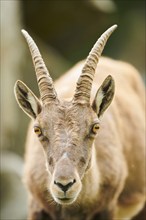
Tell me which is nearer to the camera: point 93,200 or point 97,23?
point 93,200

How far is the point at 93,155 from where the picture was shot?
9516mm

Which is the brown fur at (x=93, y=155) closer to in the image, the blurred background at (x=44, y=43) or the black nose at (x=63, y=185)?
the black nose at (x=63, y=185)

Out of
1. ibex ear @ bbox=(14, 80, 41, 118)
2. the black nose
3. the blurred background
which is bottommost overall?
the black nose

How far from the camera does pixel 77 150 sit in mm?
8617

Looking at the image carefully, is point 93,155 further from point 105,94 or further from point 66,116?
point 66,116

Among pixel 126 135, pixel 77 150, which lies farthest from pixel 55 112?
pixel 126 135

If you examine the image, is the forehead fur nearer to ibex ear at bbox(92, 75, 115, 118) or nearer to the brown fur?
the brown fur

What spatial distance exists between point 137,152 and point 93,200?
77.3 inches

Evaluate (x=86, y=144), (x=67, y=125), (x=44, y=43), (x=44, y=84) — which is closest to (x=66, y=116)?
(x=67, y=125)

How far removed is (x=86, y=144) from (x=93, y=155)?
2.38 ft

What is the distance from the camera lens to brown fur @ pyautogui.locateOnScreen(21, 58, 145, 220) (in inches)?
341

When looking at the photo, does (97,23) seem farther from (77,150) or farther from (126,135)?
→ (77,150)

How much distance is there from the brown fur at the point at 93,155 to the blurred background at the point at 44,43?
5804 mm

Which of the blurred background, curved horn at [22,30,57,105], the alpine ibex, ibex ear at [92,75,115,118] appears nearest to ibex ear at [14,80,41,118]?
the alpine ibex
